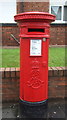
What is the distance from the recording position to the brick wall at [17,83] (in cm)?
329

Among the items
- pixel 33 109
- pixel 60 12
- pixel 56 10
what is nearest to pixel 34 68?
pixel 33 109

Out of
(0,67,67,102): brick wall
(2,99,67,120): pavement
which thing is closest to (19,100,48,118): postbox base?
(2,99,67,120): pavement

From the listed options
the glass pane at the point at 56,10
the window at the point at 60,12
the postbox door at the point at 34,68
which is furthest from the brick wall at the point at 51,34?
the postbox door at the point at 34,68

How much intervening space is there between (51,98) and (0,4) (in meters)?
6.74

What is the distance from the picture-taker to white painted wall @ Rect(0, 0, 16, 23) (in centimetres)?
864

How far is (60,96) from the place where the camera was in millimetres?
3523

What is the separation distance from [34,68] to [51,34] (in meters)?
6.29

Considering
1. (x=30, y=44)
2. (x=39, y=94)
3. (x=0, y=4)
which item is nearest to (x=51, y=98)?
(x=39, y=94)

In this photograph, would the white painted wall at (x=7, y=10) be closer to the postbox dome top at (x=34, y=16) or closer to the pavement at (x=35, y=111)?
the pavement at (x=35, y=111)

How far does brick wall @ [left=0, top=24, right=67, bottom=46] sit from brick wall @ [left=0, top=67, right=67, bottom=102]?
515 cm

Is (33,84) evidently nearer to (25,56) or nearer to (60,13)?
(25,56)

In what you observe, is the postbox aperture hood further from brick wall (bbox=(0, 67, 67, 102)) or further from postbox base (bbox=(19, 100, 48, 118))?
postbox base (bbox=(19, 100, 48, 118))

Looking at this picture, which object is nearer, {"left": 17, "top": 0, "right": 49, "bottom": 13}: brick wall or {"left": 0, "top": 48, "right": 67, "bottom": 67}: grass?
{"left": 0, "top": 48, "right": 67, "bottom": 67}: grass

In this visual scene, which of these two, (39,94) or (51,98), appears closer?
(39,94)
